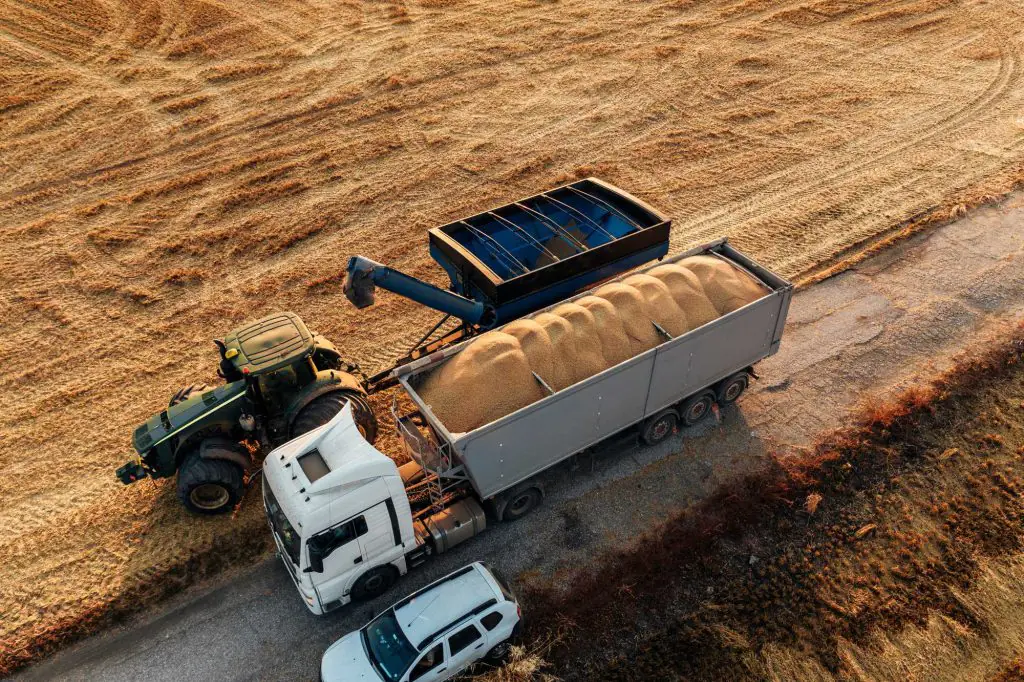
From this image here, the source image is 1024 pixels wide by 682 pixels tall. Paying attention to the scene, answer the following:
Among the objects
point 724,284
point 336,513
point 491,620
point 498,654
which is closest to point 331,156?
point 724,284

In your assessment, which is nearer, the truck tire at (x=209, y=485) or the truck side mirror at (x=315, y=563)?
the truck side mirror at (x=315, y=563)

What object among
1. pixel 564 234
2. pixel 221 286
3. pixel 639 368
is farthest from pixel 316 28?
pixel 639 368

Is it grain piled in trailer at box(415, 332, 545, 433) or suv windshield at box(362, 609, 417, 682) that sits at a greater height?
grain piled in trailer at box(415, 332, 545, 433)

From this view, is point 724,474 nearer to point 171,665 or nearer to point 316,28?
point 171,665

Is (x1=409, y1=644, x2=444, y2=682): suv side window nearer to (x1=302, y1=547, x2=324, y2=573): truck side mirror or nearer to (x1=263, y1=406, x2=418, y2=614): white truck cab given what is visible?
(x1=263, y1=406, x2=418, y2=614): white truck cab

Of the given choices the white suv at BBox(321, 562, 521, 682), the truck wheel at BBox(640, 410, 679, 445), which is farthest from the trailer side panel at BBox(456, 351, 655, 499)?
the white suv at BBox(321, 562, 521, 682)

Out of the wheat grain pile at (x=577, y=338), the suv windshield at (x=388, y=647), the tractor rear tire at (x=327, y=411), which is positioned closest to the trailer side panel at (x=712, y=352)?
the wheat grain pile at (x=577, y=338)

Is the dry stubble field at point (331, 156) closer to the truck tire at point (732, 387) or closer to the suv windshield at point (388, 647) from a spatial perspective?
the suv windshield at point (388, 647)
